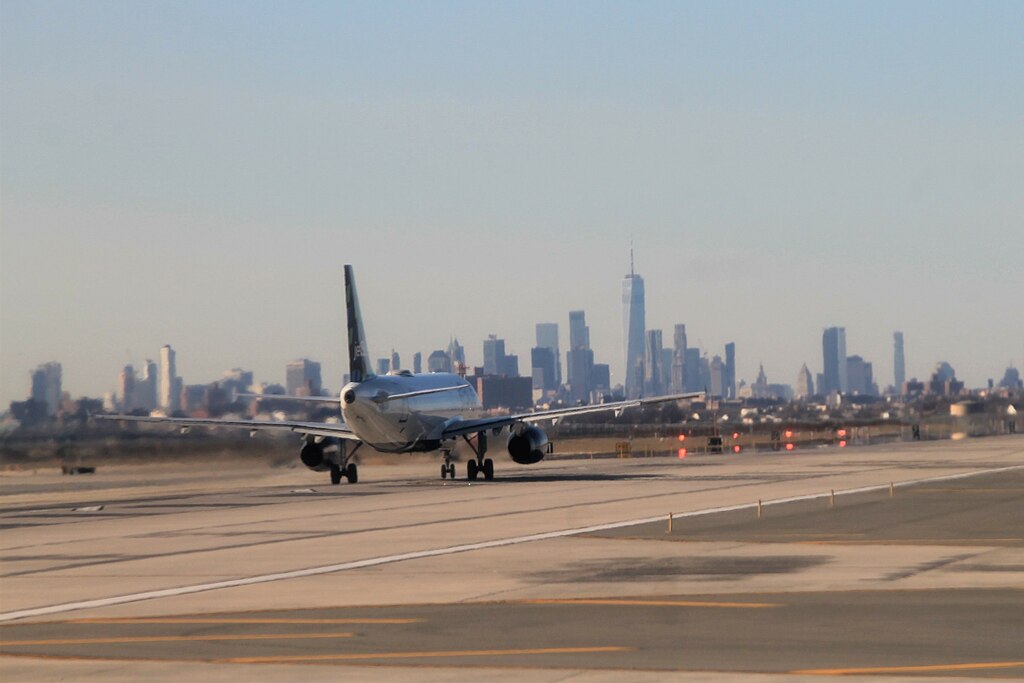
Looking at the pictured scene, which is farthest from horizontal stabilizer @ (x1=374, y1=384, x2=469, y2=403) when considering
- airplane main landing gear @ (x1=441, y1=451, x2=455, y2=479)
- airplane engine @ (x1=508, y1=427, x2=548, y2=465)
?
airplane engine @ (x1=508, y1=427, x2=548, y2=465)

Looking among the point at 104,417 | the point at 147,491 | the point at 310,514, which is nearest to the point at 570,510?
the point at 310,514

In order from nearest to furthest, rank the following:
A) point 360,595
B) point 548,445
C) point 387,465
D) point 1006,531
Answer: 1. point 360,595
2. point 1006,531
3. point 548,445
4. point 387,465

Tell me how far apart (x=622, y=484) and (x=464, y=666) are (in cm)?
4197

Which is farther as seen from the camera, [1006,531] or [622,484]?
[622,484]

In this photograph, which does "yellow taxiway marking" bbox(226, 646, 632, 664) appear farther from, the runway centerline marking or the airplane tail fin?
the airplane tail fin

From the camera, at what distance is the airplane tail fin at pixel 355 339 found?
64.2 meters

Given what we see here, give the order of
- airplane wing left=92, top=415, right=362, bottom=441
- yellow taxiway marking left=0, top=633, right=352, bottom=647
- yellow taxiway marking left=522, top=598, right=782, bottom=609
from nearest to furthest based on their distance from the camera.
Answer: yellow taxiway marking left=0, top=633, right=352, bottom=647, yellow taxiway marking left=522, top=598, right=782, bottom=609, airplane wing left=92, top=415, right=362, bottom=441

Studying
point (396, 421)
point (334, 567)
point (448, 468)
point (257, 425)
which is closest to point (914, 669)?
point (334, 567)

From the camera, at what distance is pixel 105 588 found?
2692 centimetres

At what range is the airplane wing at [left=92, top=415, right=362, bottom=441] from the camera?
68.3 metres

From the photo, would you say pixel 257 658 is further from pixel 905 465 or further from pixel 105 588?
pixel 905 465

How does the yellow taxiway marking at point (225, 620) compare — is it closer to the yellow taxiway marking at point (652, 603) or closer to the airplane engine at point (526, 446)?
the yellow taxiway marking at point (652, 603)

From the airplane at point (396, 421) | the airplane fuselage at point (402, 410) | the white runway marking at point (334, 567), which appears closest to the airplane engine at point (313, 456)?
the airplane at point (396, 421)

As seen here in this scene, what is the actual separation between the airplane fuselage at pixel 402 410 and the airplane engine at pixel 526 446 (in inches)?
136
